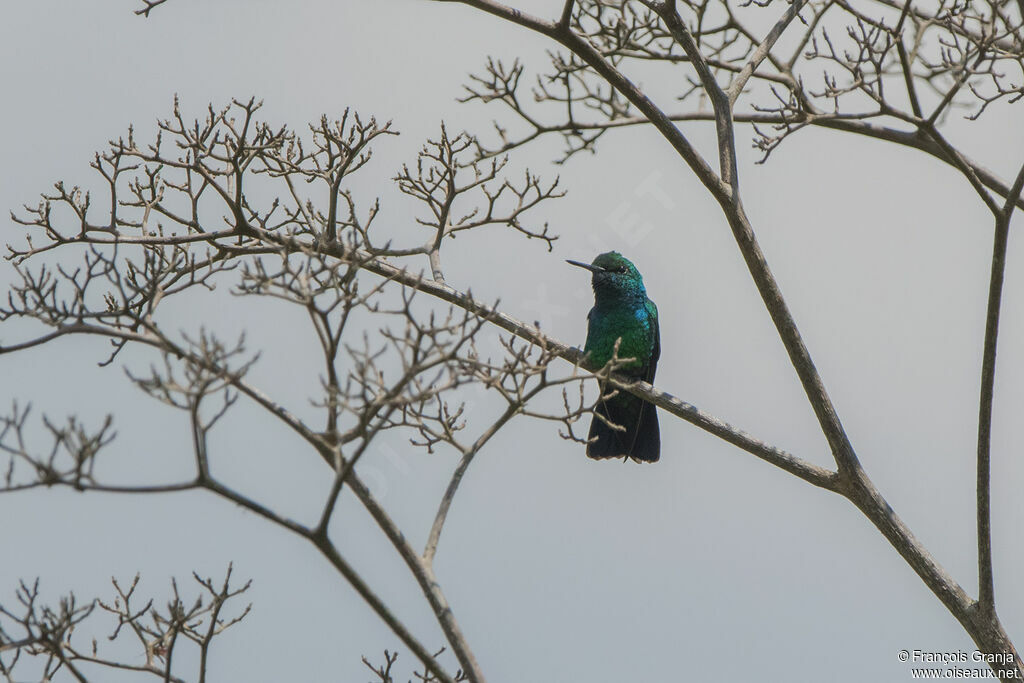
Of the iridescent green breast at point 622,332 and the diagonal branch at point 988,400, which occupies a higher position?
the iridescent green breast at point 622,332

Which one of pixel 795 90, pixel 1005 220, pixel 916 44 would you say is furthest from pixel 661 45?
pixel 1005 220

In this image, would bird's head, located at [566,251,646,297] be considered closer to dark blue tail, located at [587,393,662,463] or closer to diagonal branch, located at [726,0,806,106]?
dark blue tail, located at [587,393,662,463]

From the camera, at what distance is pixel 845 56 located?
5004 mm

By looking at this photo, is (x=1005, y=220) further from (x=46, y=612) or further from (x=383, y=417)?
(x=46, y=612)

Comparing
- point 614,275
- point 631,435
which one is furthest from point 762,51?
point 631,435

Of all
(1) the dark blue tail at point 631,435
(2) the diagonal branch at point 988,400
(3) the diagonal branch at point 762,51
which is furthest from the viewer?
(1) the dark blue tail at point 631,435

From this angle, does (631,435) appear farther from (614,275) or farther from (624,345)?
(614,275)

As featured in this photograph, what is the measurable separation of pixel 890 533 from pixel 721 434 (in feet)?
2.84

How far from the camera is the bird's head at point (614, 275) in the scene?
6852mm

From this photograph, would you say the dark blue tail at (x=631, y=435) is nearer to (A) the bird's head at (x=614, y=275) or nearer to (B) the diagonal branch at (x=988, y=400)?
(A) the bird's head at (x=614, y=275)

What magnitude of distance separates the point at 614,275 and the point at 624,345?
46 cm

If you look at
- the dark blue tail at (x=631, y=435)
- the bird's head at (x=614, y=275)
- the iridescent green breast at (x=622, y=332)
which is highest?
the bird's head at (x=614, y=275)

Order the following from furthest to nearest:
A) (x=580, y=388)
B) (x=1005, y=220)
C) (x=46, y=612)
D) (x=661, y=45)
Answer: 1. (x=661, y=45)
2. (x=1005, y=220)
3. (x=580, y=388)
4. (x=46, y=612)

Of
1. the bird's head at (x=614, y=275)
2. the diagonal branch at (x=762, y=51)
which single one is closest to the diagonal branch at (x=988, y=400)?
the diagonal branch at (x=762, y=51)
